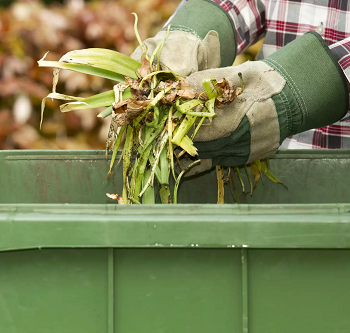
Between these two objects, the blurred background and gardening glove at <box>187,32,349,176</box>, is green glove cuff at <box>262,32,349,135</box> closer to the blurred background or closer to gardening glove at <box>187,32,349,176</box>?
gardening glove at <box>187,32,349,176</box>

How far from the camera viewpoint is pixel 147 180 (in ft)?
4.56

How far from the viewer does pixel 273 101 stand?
1.27m

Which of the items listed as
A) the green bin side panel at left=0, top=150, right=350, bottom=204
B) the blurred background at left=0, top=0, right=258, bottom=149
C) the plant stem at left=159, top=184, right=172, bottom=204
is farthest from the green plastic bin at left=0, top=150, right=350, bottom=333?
the blurred background at left=0, top=0, right=258, bottom=149

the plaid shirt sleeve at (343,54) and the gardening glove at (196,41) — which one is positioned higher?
the gardening glove at (196,41)

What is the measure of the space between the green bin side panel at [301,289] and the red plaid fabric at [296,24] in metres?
1.01

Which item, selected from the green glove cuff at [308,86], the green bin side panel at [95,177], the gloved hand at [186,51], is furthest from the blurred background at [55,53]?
the green glove cuff at [308,86]

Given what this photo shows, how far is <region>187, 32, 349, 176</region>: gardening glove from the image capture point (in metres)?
1.27

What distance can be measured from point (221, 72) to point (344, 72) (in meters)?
0.35

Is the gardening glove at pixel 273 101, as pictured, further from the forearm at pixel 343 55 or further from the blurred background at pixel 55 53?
the blurred background at pixel 55 53

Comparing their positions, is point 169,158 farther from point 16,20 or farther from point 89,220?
point 16,20

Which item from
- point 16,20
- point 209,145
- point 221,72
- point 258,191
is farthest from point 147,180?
point 16,20

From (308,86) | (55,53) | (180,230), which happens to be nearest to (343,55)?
(308,86)

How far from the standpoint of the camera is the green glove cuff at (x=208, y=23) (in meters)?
1.65

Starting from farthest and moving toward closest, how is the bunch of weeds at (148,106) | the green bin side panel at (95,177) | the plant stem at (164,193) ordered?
the green bin side panel at (95,177)
the plant stem at (164,193)
the bunch of weeds at (148,106)
